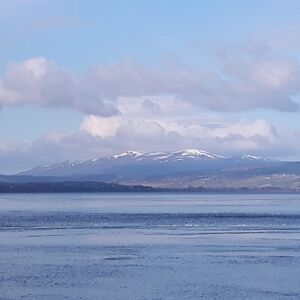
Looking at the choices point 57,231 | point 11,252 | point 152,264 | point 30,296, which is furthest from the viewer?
point 57,231

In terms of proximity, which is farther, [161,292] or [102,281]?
[102,281]

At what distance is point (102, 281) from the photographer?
117 feet

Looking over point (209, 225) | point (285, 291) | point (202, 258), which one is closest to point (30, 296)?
point (285, 291)

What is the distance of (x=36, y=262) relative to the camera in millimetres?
42156

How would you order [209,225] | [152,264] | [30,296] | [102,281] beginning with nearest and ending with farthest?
[30,296] < [102,281] < [152,264] < [209,225]

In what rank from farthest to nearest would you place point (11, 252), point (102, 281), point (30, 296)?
point (11, 252)
point (102, 281)
point (30, 296)

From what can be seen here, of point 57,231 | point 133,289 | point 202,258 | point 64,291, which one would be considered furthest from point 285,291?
point 57,231

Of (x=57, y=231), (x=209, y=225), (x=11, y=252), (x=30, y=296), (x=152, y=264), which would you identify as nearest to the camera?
(x=30, y=296)

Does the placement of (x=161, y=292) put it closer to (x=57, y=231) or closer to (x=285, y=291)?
(x=285, y=291)

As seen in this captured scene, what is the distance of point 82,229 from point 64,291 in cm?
3629

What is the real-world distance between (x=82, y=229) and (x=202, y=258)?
2615 cm

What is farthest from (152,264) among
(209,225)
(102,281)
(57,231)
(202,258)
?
(209,225)

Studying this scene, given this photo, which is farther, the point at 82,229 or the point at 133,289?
the point at 82,229

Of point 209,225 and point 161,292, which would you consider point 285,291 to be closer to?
point 161,292
